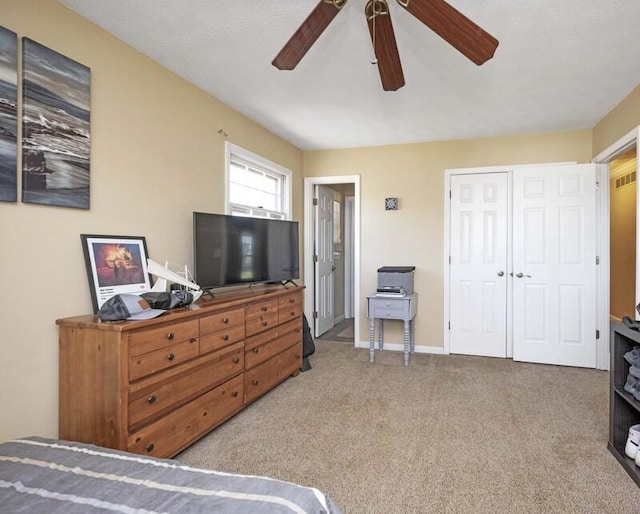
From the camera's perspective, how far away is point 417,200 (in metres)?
4.66

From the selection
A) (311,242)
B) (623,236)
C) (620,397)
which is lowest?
(620,397)

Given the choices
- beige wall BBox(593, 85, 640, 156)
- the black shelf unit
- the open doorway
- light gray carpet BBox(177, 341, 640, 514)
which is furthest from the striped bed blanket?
the open doorway

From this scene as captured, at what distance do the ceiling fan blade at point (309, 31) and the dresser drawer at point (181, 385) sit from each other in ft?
5.51

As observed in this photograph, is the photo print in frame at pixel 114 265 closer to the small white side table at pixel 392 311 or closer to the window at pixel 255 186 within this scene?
the window at pixel 255 186

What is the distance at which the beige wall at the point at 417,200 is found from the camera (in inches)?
174

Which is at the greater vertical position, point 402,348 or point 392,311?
point 392,311

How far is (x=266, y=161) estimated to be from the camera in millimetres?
4109

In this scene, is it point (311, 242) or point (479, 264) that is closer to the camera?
point (479, 264)

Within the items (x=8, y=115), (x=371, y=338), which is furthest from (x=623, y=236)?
(x=8, y=115)

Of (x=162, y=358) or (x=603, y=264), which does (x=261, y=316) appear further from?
Answer: (x=603, y=264)

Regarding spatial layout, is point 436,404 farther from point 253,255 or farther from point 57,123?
point 57,123

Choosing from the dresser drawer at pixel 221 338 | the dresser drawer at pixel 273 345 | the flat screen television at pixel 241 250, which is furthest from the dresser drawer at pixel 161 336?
the dresser drawer at pixel 273 345

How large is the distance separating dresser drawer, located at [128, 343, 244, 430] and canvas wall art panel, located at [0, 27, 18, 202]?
1.07 meters

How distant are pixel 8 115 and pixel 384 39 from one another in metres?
1.68
